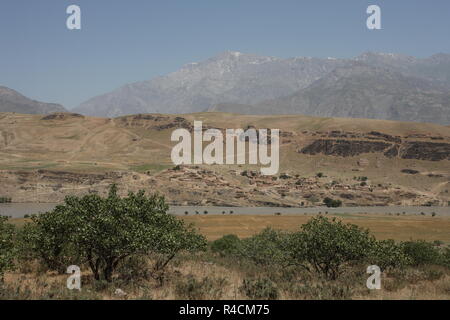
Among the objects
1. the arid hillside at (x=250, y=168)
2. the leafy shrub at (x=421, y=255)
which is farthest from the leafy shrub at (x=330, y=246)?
the arid hillside at (x=250, y=168)

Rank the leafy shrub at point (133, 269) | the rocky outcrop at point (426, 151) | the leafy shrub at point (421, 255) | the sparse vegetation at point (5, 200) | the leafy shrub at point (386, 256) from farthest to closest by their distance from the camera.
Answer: the rocky outcrop at point (426, 151)
the sparse vegetation at point (5, 200)
the leafy shrub at point (421, 255)
the leafy shrub at point (386, 256)
the leafy shrub at point (133, 269)

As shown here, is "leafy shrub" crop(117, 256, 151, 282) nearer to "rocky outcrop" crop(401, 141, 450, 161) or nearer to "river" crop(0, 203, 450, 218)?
"river" crop(0, 203, 450, 218)

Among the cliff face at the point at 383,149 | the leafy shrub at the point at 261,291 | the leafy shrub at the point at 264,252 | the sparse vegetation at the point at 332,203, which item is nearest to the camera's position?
the leafy shrub at the point at 261,291

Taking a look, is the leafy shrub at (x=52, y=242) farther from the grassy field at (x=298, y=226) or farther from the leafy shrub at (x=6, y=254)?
the grassy field at (x=298, y=226)

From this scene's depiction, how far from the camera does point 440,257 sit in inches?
1414

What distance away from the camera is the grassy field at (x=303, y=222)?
68.8 metres

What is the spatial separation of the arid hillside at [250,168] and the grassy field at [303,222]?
31748 millimetres

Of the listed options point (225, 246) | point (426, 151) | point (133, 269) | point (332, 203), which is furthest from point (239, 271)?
point (426, 151)

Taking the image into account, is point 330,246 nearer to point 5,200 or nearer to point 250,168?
point 5,200

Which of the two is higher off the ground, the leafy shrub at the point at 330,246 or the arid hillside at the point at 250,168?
the leafy shrub at the point at 330,246

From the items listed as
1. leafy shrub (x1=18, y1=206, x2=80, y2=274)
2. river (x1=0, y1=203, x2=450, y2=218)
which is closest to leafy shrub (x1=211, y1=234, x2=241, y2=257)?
leafy shrub (x1=18, y1=206, x2=80, y2=274)

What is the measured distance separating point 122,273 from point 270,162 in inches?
5683

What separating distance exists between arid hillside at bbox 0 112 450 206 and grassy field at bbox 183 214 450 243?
31748 mm
